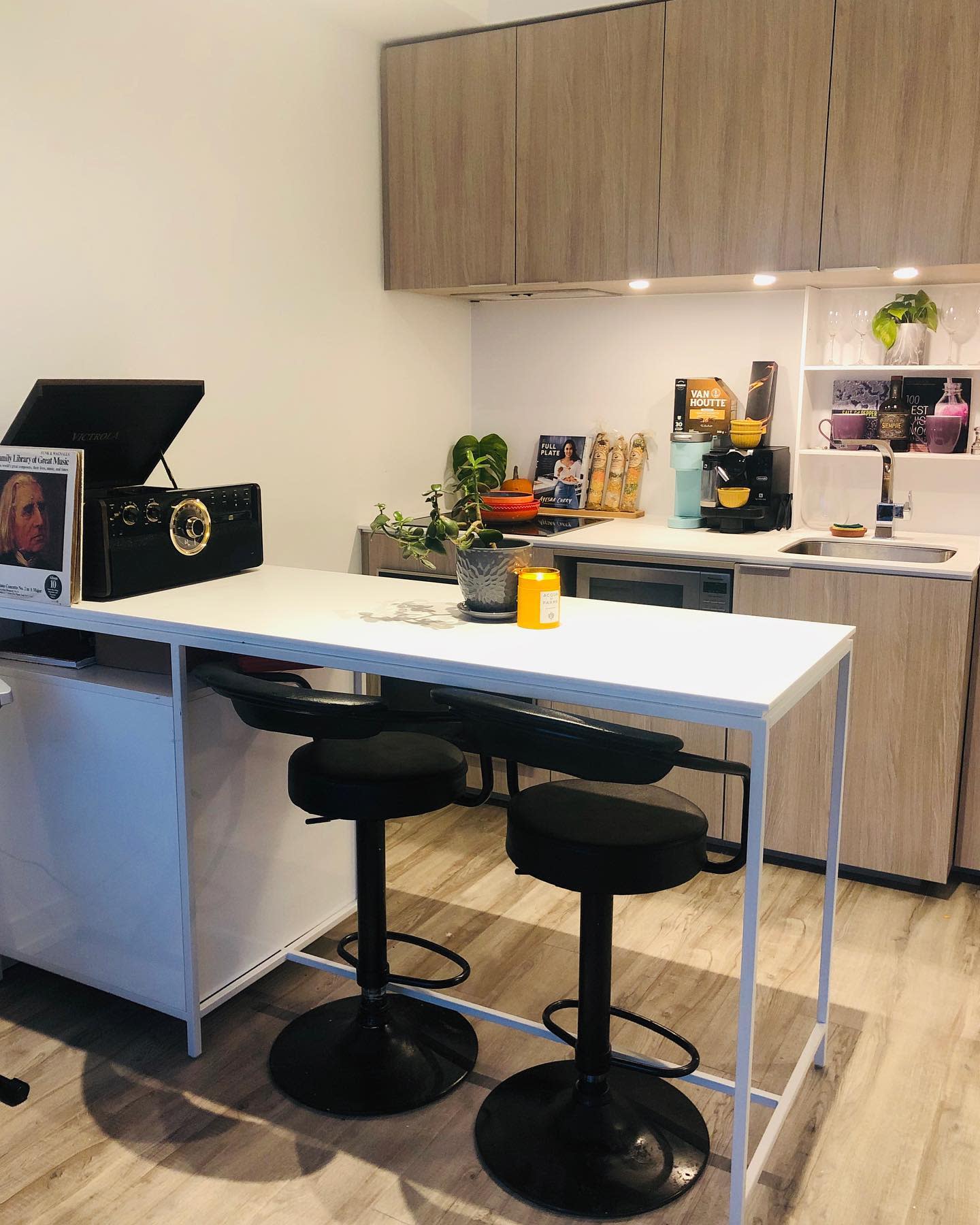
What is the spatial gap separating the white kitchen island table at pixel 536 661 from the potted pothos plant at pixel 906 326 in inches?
62.4

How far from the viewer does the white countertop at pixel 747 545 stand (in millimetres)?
2885

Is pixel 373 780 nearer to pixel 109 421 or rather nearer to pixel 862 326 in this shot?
pixel 109 421

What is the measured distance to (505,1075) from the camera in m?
2.18

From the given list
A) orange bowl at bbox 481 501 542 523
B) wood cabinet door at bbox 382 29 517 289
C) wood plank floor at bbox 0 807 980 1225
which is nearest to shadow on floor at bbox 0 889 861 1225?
wood plank floor at bbox 0 807 980 1225

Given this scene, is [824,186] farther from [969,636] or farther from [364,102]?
[364,102]

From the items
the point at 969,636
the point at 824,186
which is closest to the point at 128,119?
the point at 824,186

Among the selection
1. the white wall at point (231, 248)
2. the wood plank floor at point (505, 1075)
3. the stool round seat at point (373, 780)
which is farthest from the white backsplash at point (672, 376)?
the stool round seat at point (373, 780)

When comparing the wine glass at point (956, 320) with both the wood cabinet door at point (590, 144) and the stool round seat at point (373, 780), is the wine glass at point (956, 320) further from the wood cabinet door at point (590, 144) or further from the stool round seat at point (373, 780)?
the stool round seat at point (373, 780)

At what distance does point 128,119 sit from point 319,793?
185cm

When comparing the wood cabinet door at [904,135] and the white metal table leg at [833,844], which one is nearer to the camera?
the white metal table leg at [833,844]

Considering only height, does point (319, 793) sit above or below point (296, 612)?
below

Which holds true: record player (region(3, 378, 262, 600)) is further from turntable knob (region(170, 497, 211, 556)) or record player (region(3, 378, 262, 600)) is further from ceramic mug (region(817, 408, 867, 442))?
ceramic mug (region(817, 408, 867, 442))

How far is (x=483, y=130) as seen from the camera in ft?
11.4

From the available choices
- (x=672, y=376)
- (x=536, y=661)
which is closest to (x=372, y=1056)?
(x=536, y=661)
